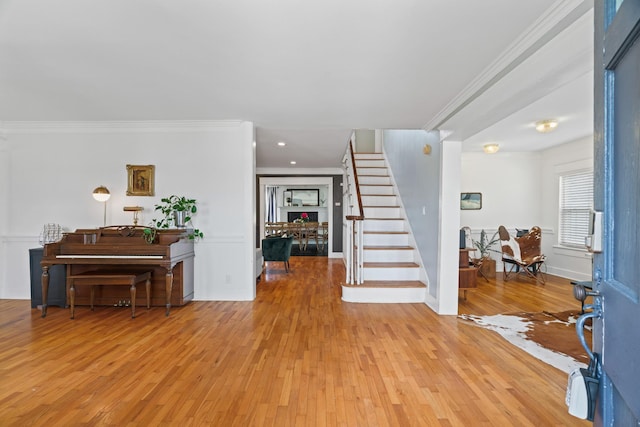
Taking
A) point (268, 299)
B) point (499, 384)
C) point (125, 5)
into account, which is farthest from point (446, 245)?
point (125, 5)

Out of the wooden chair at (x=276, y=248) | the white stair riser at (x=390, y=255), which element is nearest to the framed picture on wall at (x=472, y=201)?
the white stair riser at (x=390, y=255)

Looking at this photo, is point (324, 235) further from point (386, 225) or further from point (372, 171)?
point (386, 225)

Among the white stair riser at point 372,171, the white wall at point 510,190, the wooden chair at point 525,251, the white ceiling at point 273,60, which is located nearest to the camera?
the white ceiling at point 273,60

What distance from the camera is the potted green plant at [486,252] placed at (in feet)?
20.0

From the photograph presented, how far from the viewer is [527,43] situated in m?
2.12

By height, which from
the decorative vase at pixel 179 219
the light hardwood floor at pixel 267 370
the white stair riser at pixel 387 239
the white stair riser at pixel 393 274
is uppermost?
the decorative vase at pixel 179 219

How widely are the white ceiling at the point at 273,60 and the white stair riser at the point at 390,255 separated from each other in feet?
6.59

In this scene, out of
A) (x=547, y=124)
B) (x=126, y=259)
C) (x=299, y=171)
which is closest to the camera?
(x=126, y=259)

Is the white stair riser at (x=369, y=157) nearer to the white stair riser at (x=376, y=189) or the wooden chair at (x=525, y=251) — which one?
the white stair riser at (x=376, y=189)

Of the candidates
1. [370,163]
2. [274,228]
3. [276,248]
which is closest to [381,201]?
[370,163]

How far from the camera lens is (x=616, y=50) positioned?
0.77 metres

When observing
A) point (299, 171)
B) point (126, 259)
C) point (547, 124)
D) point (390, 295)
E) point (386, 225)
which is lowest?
point (390, 295)

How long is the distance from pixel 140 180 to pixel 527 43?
4.47 meters

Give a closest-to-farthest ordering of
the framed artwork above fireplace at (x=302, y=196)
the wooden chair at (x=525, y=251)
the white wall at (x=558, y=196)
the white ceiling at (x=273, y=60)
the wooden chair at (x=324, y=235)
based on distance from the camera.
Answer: the white ceiling at (x=273, y=60) → the white wall at (x=558, y=196) → the wooden chair at (x=525, y=251) → the wooden chair at (x=324, y=235) → the framed artwork above fireplace at (x=302, y=196)
